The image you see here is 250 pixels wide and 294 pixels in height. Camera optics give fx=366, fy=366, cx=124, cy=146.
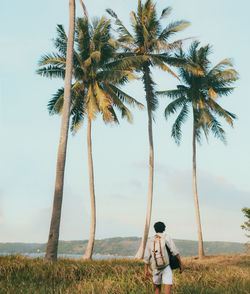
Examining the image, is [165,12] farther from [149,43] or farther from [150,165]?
[150,165]

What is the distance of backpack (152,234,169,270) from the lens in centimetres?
727

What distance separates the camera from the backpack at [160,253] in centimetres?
727

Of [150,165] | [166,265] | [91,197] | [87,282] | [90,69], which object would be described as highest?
[90,69]

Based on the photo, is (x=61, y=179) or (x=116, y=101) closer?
(x=61, y=179)

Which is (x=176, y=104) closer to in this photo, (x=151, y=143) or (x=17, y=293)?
(x=151, y=143)

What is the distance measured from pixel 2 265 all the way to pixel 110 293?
442 centimetres

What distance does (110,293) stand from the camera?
25.5 feet

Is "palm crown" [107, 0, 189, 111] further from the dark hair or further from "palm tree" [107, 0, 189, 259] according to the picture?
the dark hair

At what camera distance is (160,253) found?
7.31 meters

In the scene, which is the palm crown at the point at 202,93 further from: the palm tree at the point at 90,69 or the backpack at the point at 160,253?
the backpack at the point at 160,253

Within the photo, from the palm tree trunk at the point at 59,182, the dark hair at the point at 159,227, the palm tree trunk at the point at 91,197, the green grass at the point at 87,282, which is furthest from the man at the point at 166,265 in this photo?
the palm tree trunk at the point at 91,197

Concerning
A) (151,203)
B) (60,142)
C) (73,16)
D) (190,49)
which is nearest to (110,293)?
(60,142)

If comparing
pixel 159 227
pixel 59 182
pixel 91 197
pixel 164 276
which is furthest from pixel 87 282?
pixel 91 197

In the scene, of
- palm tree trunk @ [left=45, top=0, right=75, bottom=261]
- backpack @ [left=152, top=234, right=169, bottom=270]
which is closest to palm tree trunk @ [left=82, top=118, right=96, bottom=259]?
palm tree trunk @ [left=45, top=0, right=75, bottom=261]
